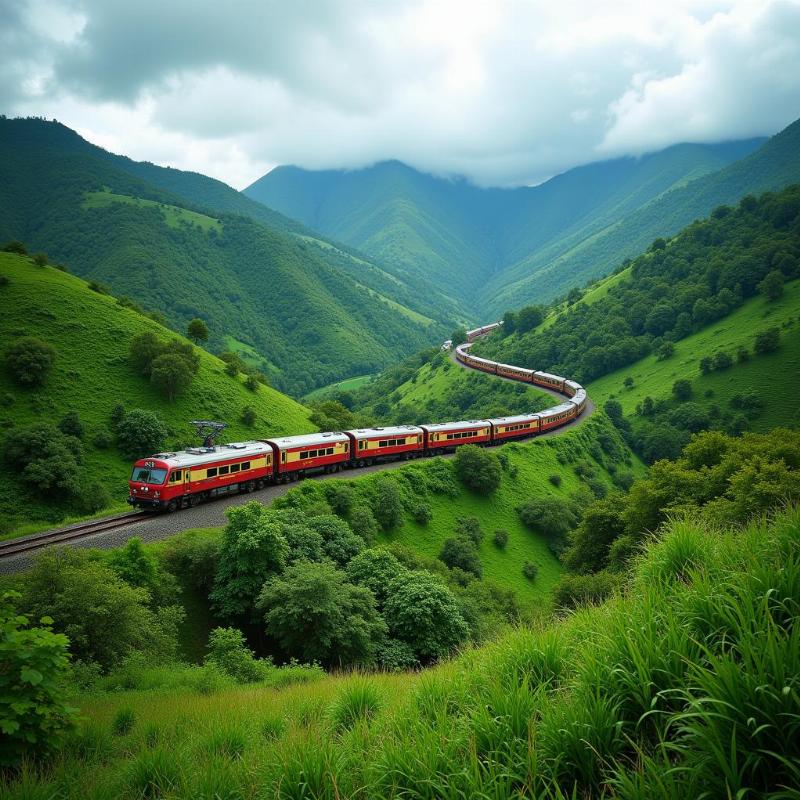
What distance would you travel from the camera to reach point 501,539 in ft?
121

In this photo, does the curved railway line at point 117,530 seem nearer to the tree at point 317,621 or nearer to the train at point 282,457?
the train at point 282,457

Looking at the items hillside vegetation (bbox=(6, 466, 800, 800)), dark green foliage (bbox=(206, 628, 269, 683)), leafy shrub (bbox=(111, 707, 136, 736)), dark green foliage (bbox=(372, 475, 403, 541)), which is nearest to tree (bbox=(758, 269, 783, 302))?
dark green foliage (bbox=(372, 475, 403, 541))

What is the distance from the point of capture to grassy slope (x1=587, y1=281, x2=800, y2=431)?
229 ft

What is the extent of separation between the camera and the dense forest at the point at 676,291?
92250 mm

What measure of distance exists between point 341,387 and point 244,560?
134362mm

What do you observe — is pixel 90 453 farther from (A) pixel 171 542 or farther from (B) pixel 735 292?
(B) pixel 735 292

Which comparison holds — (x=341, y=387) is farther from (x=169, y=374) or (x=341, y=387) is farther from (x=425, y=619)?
Answer: (x=425, y=619)

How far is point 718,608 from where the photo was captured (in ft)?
13.6

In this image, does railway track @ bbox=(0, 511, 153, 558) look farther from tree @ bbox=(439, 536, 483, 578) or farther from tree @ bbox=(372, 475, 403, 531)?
tree @ bbox=(439, 536, 483, 578)

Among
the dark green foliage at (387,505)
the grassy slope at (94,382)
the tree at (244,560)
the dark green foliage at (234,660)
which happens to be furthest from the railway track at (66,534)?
the grassy slope at (94,382)

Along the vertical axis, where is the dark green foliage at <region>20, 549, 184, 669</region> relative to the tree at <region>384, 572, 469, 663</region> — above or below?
above

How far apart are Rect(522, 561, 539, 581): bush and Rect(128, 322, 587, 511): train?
12.0 m

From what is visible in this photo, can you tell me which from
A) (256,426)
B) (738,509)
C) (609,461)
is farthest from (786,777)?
(609,461)

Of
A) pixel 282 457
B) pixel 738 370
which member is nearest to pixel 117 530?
pixel 282 457
